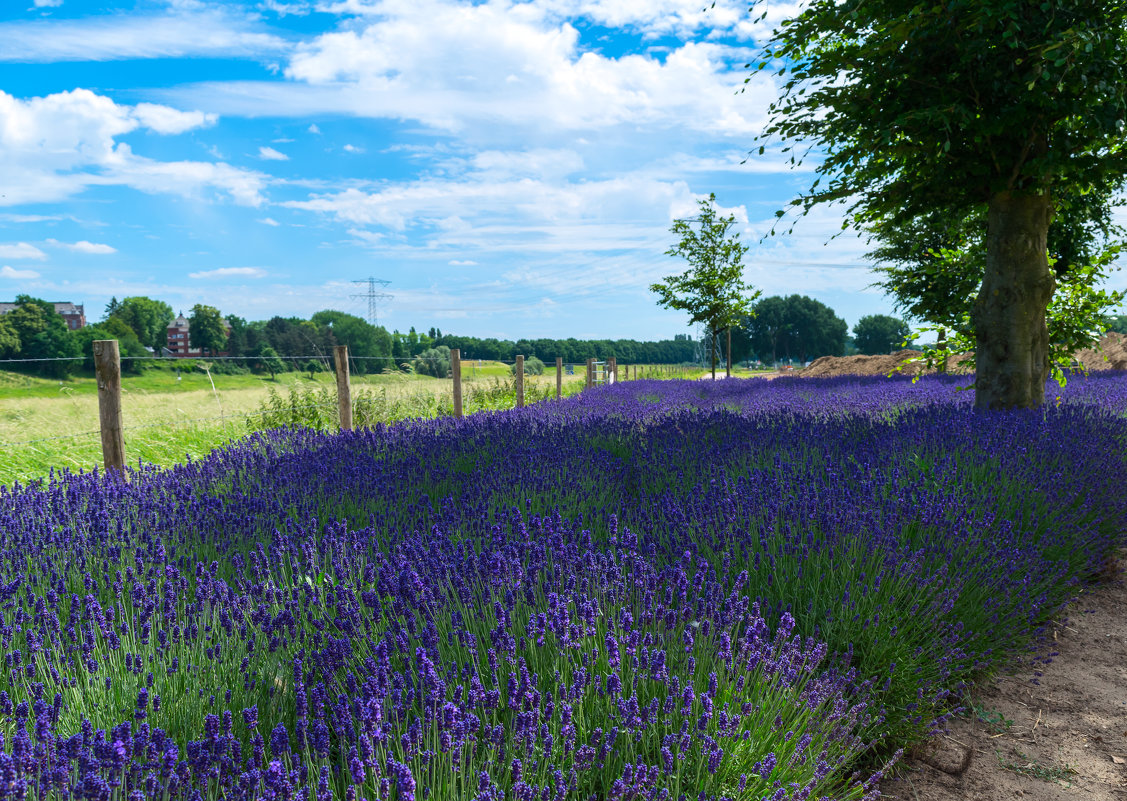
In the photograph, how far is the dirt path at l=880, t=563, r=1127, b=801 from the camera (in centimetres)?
254

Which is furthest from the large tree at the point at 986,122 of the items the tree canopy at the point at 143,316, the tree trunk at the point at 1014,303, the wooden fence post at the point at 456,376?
the tree canopy at the point at 143,316

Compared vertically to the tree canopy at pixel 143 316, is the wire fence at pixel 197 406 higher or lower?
lower

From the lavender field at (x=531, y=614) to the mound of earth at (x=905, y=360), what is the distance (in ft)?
47.3

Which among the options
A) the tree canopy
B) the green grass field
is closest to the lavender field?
the green grass field

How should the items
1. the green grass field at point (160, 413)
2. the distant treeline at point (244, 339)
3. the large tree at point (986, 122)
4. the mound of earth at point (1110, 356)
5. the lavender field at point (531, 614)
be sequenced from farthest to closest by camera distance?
the distant treeline at point (244, 339) → the mound of earth at point (1110, 356) → the green grass field at point (160, 413) → the large tree at point (986, 122) → the lavender field at point (531, 614)

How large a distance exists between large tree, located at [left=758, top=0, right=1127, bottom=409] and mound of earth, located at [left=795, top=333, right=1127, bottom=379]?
1111 centimetres

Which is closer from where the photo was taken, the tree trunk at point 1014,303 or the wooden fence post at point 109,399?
the wooden fence post at point 109,399

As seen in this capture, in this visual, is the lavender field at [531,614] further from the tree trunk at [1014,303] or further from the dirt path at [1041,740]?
the tree trunk at [1014,303]

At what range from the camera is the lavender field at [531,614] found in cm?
159

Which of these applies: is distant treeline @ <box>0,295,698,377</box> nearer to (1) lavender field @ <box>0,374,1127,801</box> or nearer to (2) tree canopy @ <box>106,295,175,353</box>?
(2) tree canopy @ <box>106,295,175,353</box>

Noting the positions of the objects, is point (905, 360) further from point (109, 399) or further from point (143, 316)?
point (143, 316)

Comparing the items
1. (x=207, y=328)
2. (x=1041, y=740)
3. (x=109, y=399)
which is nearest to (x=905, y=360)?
(x=1041, y=740)

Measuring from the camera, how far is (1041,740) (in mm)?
2881

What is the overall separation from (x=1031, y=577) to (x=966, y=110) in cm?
380
